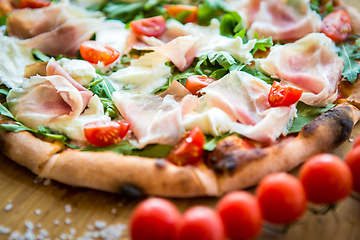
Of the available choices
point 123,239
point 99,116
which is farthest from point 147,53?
point 123,239

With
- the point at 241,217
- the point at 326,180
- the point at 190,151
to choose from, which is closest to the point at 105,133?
the point at 190,151

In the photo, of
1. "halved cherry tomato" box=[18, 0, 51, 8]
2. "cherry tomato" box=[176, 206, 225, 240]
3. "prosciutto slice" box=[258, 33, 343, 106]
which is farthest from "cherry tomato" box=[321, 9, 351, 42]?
"halved cherry tomato" box=[18, 0, 51, 8]

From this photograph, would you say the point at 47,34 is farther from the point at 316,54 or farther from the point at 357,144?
the point at 357,144

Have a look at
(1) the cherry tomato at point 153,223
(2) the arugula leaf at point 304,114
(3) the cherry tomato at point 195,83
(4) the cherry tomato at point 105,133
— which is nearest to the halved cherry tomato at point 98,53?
(3) the cherry tomato at point 195,83

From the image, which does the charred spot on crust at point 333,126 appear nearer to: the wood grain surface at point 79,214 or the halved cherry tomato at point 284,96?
the halved cherry tomato at point 284,96

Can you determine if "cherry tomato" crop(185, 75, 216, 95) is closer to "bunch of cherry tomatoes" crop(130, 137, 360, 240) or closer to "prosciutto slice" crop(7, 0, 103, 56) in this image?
"bunch of cherry tomatoes" crop(130, 137, 360, 240)
